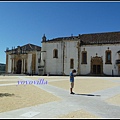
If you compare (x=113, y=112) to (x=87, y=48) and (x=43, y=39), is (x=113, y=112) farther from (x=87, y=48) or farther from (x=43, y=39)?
(x=43, y=39)

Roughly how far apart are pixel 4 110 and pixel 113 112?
3875 mm

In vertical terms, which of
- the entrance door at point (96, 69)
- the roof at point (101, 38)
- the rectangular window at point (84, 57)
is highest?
the roof at point (101, 38)

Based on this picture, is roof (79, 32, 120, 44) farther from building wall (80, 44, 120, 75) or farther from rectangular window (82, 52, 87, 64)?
rectangular window (82, 52, 87, 64)

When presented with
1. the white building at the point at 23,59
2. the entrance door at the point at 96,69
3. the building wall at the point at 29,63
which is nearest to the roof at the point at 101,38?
the entrance door at the point at 96,69

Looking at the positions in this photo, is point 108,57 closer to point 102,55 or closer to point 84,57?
point 102,55

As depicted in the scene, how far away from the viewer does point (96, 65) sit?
4462 centimetres

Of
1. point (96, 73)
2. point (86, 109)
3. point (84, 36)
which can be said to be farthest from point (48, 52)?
point (86, 109)

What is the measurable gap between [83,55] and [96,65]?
3739 mm

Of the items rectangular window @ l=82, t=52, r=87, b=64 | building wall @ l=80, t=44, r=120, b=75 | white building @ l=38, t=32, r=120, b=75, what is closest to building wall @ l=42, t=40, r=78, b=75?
white building @ l=38, t=32, r=120, b=75

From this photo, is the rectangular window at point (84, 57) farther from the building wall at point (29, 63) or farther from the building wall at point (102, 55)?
the building wall at point (29, 63)

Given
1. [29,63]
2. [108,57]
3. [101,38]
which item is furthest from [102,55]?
[29,63]

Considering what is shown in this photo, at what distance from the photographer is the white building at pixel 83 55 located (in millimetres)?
43250

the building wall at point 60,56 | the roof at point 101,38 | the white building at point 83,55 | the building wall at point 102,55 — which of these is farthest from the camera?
the building wall at point 60,56

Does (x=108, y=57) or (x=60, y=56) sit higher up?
(x=60, y=56)
